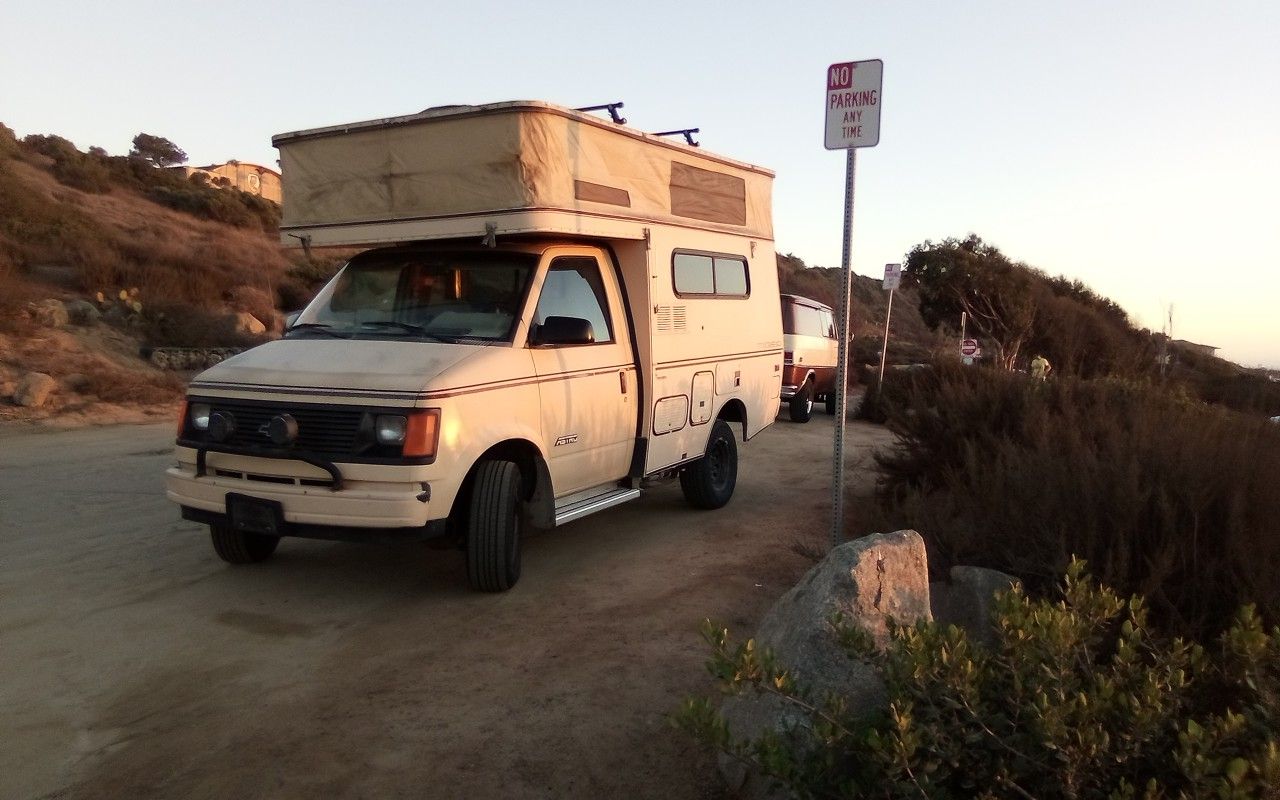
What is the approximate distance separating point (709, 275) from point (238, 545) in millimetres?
4207

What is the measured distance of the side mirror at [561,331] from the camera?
5.92 metres

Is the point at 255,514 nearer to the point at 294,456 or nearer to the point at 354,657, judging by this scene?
the point at 294,456

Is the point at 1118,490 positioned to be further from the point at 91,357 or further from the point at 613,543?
the point at 91,357

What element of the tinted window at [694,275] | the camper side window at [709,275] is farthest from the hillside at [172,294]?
the tinted window at [694,275]

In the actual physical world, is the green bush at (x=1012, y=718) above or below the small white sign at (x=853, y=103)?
below

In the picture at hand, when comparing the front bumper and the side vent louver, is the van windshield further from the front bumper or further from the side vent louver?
the side vent louver

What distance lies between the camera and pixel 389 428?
494 centimetres

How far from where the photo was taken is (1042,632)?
247 centimetres

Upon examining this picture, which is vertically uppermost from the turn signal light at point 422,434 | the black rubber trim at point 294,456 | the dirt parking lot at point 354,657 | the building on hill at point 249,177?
the building on hill at point 249,177

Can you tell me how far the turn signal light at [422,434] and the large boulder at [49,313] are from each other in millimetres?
14191

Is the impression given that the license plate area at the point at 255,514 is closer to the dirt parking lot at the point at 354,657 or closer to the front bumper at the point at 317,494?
the front bumper at the point at 317,494

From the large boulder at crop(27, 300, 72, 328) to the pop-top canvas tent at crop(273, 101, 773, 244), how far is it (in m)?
12.0

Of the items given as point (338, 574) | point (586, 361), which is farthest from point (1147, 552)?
point (338, 574)

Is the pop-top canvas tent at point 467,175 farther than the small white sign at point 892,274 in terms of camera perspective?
No
